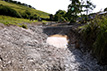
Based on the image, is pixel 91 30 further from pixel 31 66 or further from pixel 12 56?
pixel 12 56

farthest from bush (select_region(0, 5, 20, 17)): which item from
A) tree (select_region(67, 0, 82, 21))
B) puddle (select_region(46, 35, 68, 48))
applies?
puddle (select_region(46, 35, 68, 48))

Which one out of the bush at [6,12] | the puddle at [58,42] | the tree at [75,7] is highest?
the tree at [75,7]

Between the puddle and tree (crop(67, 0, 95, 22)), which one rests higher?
tree (crop(67, 0, 95, 22))

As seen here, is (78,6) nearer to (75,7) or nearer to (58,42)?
(75,7)

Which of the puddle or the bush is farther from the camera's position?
the bush

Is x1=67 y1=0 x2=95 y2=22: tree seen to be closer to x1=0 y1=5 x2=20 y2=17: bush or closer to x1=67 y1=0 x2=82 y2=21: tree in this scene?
Result: x1=67 y1=0 x2=82 y2=21: tree

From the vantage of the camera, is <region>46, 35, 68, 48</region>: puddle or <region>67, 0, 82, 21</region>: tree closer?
<region>46, 35, 68, 48</region>: puddle

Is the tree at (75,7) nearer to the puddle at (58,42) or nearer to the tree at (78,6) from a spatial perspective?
the tree at (78,6)

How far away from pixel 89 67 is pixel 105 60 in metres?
1.62

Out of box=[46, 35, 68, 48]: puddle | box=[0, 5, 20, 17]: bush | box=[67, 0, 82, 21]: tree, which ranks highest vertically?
box=[67, 0, 82, 21]: tree

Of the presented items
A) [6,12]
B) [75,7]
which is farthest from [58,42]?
[6,12]

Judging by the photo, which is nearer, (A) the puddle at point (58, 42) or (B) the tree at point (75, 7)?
(A) the puddle at point (58, 42)

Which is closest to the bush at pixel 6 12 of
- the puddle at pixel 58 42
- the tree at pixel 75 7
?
the tree at pixel 75 7

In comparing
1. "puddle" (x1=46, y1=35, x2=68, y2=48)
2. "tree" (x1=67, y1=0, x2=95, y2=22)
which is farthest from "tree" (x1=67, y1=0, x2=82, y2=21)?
"puddle" (x1=46, y1=35, x2=68, y2=48)
